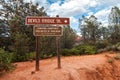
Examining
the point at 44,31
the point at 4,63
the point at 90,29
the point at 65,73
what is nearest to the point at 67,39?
the point at 90,29

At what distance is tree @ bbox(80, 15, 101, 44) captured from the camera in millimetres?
30609

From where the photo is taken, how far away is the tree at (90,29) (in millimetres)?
30609

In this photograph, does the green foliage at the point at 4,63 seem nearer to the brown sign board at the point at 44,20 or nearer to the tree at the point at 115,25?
the brown sign board at the point at 44,20

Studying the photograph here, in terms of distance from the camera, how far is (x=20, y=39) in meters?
17.4

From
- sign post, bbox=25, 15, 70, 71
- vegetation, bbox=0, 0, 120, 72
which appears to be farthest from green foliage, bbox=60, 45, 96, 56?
sign post, bbox=25, 15, 70, 71

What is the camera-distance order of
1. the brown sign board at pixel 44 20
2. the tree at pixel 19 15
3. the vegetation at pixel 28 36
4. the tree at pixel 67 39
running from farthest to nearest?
the tree at pixel 67 39, the tree at pixel 19 15, the vegetation at pixel 28 36, the brown sign board at pixel 44 20

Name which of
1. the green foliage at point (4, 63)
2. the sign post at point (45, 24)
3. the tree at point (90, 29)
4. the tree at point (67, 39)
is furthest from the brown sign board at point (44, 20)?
the tree at point (90, 29)

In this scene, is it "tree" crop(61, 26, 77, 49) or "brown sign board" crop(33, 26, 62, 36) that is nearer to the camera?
"brown sign board" crop(33, 26, 62, 36)

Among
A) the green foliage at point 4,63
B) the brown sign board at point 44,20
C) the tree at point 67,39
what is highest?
the brown sign board at point 44,20

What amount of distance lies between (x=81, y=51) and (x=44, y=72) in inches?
430

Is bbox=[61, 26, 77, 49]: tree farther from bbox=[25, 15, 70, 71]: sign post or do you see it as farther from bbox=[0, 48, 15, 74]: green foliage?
bbox=[0, 48, 15, 74]: green foliage

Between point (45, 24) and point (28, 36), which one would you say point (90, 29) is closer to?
point (28, 36)

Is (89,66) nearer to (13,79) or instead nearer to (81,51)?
(13,79)

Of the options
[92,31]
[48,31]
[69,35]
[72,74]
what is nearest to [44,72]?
[72,74]
